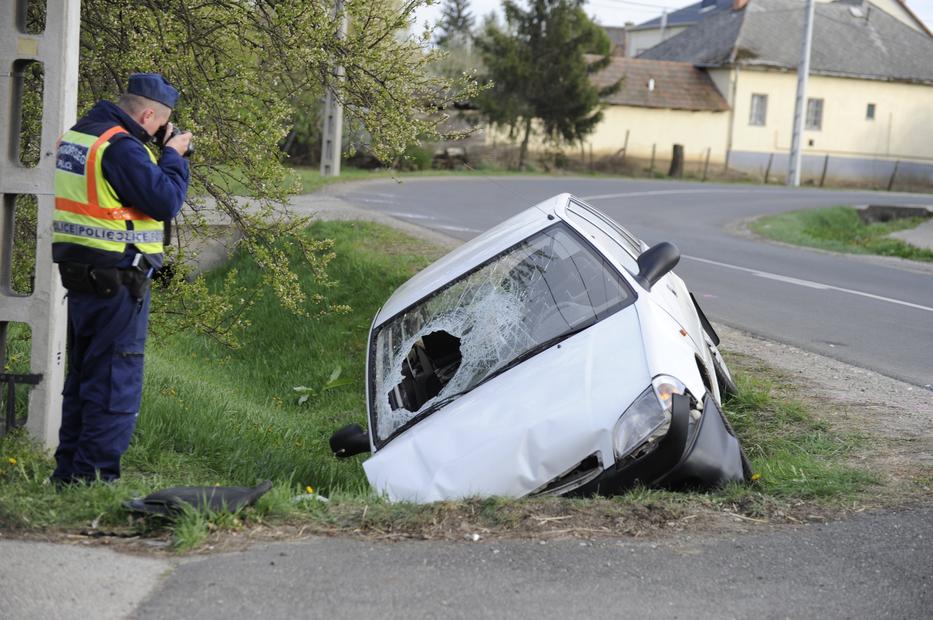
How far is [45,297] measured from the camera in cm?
548

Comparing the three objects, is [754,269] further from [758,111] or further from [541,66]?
[758,111]

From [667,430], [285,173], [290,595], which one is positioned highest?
[285,173]

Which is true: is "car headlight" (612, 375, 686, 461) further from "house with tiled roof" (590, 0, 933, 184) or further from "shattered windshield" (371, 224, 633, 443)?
"house with tiled roof" (590, 0, 933, 184)

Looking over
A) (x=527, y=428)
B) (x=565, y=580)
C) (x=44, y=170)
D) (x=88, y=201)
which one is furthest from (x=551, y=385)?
(x=44, y=170)

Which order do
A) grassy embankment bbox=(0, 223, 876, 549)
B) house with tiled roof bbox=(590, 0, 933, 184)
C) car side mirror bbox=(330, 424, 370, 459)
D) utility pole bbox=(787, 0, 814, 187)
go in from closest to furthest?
grassy embankment bbox=(0, 223, 876, 549), car side mirror bbox=(330, 424, 370, 459), utility pole bbox=(787, 0, 814, 187), house with tiled roof bbox=(590, 0, 933, 184)

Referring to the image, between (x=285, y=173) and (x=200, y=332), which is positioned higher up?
(x=285, y=173)

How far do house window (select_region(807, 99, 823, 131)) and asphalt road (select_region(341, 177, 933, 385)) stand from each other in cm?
2406

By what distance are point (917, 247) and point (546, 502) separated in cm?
1641

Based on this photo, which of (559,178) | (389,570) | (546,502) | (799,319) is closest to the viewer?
(389,570)

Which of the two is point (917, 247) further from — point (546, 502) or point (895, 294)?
point (546, 502)

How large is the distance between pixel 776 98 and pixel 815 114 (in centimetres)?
277

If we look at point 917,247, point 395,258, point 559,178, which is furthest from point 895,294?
point 559,178

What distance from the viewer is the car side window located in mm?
6004

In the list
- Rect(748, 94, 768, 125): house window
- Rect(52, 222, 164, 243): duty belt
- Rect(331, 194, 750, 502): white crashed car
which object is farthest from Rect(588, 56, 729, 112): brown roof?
Rect(52, 222, 164, 243): duty belt
